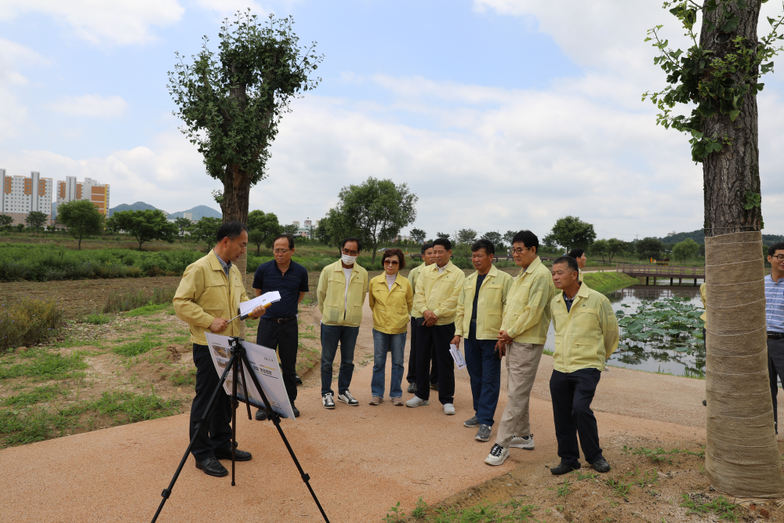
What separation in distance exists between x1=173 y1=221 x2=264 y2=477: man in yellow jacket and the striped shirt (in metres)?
4.84

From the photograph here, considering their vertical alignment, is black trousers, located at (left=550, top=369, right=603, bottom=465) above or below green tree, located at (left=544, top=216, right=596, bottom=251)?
below

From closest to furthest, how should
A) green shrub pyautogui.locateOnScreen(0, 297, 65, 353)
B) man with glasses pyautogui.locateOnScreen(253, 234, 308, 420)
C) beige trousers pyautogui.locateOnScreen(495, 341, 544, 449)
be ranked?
1. beige trousers pyautogui.locateOnScreen(495, 341, 544, 449)
2. man with glasses pyautogui.locateOnScreen(253, 234, 308, 420)
3. green shrub pyautogui.locateOnScreen(0, 297, 65, 353)

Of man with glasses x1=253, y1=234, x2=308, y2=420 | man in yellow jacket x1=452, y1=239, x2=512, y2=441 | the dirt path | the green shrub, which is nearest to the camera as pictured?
the dirt path

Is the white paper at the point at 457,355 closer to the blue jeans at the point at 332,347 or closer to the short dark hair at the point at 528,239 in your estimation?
→ the blue jeans at the point at 332,347

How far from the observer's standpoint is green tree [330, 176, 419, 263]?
131 feet

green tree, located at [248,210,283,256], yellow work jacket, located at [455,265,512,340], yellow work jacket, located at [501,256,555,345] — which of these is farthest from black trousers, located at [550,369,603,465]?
green tree, located at [248,210,283,256]

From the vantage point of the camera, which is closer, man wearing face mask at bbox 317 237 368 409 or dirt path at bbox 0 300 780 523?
dirt path at bbox 0 300 780 523

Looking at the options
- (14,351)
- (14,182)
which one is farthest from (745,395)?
(14,182)

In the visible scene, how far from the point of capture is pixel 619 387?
6594 millimetres

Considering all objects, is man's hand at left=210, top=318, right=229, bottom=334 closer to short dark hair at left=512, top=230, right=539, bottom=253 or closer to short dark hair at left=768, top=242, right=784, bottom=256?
short dark hair at left=512, top=230, right=539, bottom=253

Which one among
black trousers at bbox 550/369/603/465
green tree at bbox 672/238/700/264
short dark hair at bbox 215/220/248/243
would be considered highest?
green tree at bbox 672/238/700/264

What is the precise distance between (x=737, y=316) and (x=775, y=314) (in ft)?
6.69

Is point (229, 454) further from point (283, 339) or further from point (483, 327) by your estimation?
point (483, 327)

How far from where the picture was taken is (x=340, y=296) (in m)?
5.40
